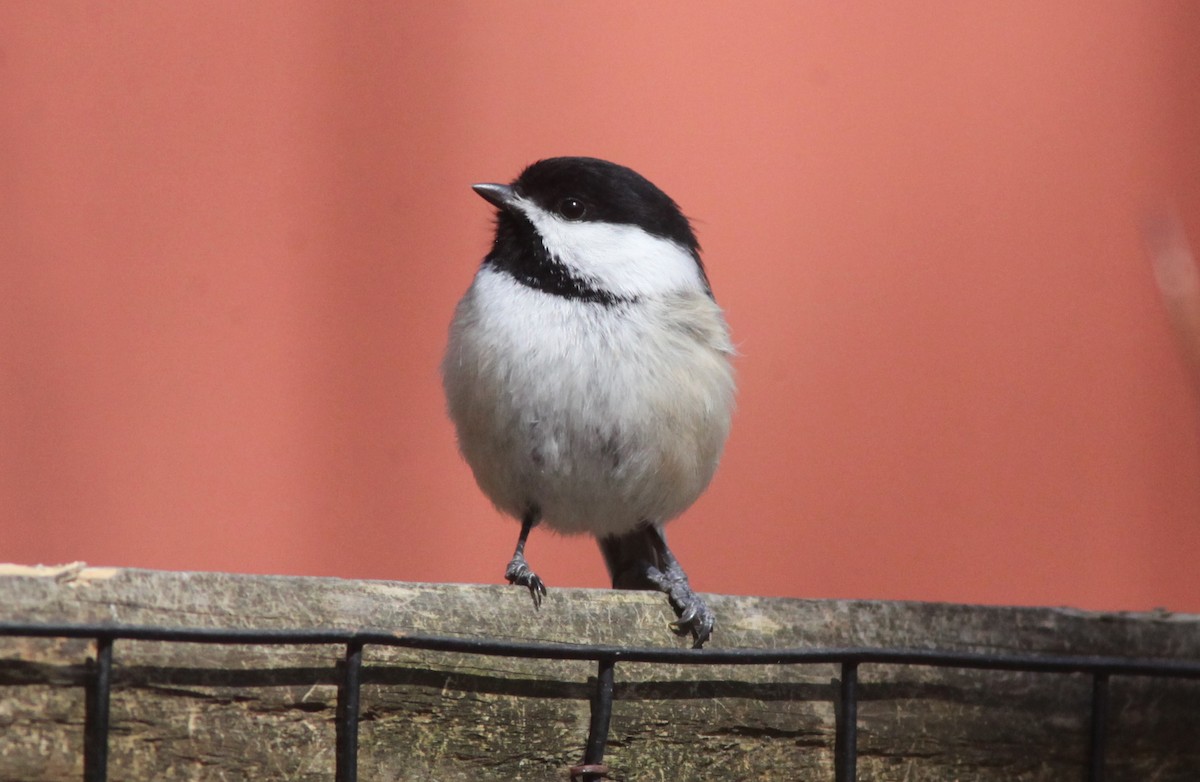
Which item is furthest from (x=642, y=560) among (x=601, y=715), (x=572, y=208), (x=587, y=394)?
(x=601, y=715)

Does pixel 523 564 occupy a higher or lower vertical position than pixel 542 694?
higher

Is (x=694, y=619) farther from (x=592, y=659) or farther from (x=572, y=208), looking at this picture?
A: (x=572, y=208)

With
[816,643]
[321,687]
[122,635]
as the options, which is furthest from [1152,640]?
[122,635]

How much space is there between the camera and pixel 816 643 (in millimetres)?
1031

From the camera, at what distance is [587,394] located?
1687 millimetres

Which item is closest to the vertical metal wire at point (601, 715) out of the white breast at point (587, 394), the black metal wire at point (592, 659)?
the black metal wire at point (592, 659)

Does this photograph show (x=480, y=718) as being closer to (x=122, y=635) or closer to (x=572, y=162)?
(x=122, y=635)

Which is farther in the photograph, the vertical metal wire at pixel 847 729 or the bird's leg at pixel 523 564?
the bird's leg at pixel 523 564

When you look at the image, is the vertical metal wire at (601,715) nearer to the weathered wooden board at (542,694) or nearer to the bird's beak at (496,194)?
the weathered wooden board at (542,694)

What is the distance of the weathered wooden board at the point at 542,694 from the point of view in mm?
829

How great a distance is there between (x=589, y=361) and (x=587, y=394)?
0.05 metres

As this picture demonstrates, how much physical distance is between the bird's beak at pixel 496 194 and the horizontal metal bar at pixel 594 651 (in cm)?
108

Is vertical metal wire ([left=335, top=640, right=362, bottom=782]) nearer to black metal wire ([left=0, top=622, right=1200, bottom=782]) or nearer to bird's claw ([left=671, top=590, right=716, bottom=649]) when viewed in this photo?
black metal wire ([left=0, top=622, right=1200, bottom=782])

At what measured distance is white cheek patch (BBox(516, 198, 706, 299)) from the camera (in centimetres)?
178
